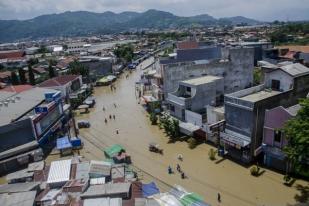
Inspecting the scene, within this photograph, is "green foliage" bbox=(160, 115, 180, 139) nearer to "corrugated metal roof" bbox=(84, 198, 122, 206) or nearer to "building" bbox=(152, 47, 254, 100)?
"building" bbox=(152, 47, 254, 100)

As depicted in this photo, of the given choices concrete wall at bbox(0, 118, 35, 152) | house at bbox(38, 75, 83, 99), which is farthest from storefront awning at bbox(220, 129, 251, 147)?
house at bbox(38, 75, 83, 99)

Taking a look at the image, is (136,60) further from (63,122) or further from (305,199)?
(305,199)

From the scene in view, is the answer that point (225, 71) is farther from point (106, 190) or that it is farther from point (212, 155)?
point (106, 190)

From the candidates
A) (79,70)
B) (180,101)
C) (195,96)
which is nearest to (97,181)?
(180,101)

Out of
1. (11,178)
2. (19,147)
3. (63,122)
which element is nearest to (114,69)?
(63,122)

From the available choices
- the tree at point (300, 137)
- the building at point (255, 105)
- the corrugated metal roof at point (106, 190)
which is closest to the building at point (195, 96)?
the building at point (255, 105)

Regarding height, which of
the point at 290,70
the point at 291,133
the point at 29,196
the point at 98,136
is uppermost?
the point at 290,70
